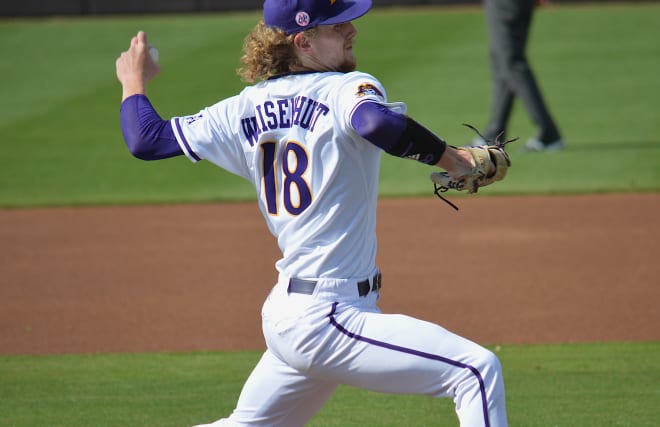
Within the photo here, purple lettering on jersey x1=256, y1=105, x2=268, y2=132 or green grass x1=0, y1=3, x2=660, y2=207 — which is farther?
green grass x1=0, y1=3, x2=660, y2=207

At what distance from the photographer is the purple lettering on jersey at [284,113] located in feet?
11.5

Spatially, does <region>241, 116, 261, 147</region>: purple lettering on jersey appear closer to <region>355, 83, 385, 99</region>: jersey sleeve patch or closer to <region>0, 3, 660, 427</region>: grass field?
<region>355, 83, 385, 99</region>: jersey sleeve patch

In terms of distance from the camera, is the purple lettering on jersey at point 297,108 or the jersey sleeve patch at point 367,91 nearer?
the jersey sleeve patch at point 367,91

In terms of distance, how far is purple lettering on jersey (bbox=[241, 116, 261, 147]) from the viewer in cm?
360

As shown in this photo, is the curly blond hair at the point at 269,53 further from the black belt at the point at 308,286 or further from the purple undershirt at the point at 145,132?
the black belt at the point at 308,286

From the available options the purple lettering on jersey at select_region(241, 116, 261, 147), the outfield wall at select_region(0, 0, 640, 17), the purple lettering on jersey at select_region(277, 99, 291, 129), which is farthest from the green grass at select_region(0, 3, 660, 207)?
the purple lettering on jersey at select_region(277, 99, 291, 129)

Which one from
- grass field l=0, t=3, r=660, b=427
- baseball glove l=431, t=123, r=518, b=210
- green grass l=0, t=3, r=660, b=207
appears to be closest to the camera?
baseball glove l=431, t=123, r=518, b=210

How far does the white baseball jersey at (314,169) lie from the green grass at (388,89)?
706 cm

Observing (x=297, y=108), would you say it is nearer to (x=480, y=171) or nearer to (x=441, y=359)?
(x=480, y=171)

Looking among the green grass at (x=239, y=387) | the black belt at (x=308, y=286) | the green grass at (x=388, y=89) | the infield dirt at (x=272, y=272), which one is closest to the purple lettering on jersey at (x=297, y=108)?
the black belt at (x=308, y=286)

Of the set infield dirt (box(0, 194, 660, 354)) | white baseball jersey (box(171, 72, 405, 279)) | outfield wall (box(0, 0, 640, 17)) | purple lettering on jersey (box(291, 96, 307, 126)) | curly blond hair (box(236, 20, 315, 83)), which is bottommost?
outfield wall (box(0, 0, 640, 17))

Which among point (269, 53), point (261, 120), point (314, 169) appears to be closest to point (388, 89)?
point (269, 53)

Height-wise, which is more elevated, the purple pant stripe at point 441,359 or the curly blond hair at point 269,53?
the curly blond hair at point 269,53

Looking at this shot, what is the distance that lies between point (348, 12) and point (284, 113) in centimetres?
41
